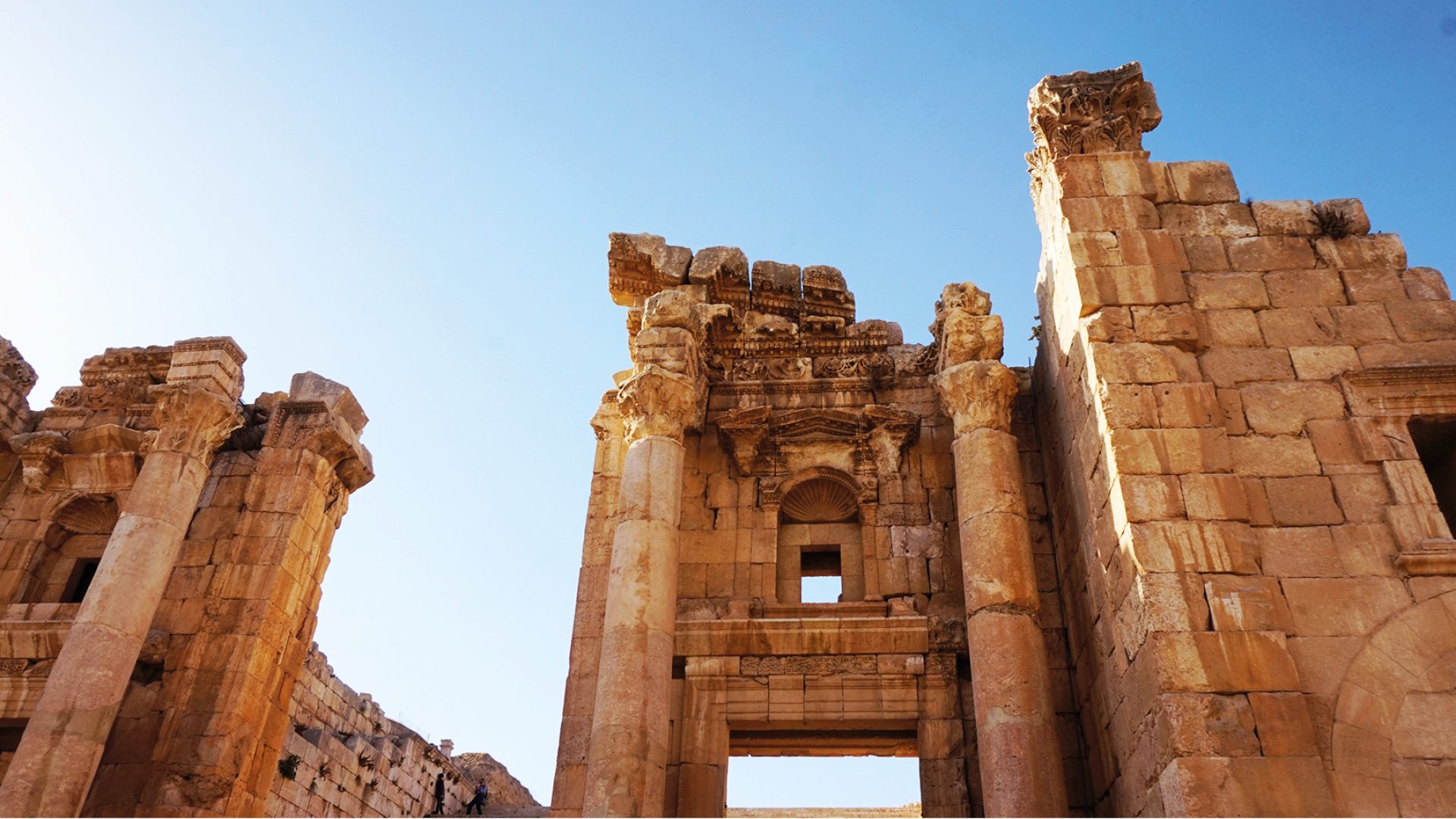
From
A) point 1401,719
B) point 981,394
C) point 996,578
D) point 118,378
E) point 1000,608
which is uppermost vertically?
point 118,378

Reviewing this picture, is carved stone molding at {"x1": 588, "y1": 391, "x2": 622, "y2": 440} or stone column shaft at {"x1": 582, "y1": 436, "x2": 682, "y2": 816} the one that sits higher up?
carved stone molding at {"x1": 588, "y1": 391, "x2": 622, "y2": 440}

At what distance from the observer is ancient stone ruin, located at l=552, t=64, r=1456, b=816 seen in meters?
7.48

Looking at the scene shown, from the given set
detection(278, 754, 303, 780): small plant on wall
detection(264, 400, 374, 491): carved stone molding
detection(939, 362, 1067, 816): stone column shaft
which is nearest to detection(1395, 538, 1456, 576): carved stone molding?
detection(939, 362, 1067, 816): stone column shaft

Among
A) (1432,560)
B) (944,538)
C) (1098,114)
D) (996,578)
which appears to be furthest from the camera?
(944,538)

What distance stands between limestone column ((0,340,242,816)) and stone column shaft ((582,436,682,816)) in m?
6.31

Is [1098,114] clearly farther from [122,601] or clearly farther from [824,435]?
[122,601]

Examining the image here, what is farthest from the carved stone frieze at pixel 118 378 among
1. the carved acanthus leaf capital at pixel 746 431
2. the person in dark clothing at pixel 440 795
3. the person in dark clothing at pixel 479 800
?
the person in dark clothing at pixel 479 800

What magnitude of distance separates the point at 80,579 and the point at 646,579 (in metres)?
9.96

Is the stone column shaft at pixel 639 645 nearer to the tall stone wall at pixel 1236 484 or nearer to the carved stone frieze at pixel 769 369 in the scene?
the carved stone frieze at pixel 769 369

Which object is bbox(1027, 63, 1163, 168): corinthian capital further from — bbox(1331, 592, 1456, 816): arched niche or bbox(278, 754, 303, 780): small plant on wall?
bbox(278, 754, 303, 780): small plant on wall

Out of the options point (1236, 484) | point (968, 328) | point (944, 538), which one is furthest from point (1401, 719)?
point (968, 328)

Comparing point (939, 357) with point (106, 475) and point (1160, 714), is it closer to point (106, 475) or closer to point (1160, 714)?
point (1160, 714)

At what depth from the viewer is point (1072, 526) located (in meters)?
10.1

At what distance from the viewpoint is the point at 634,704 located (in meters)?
9.34
